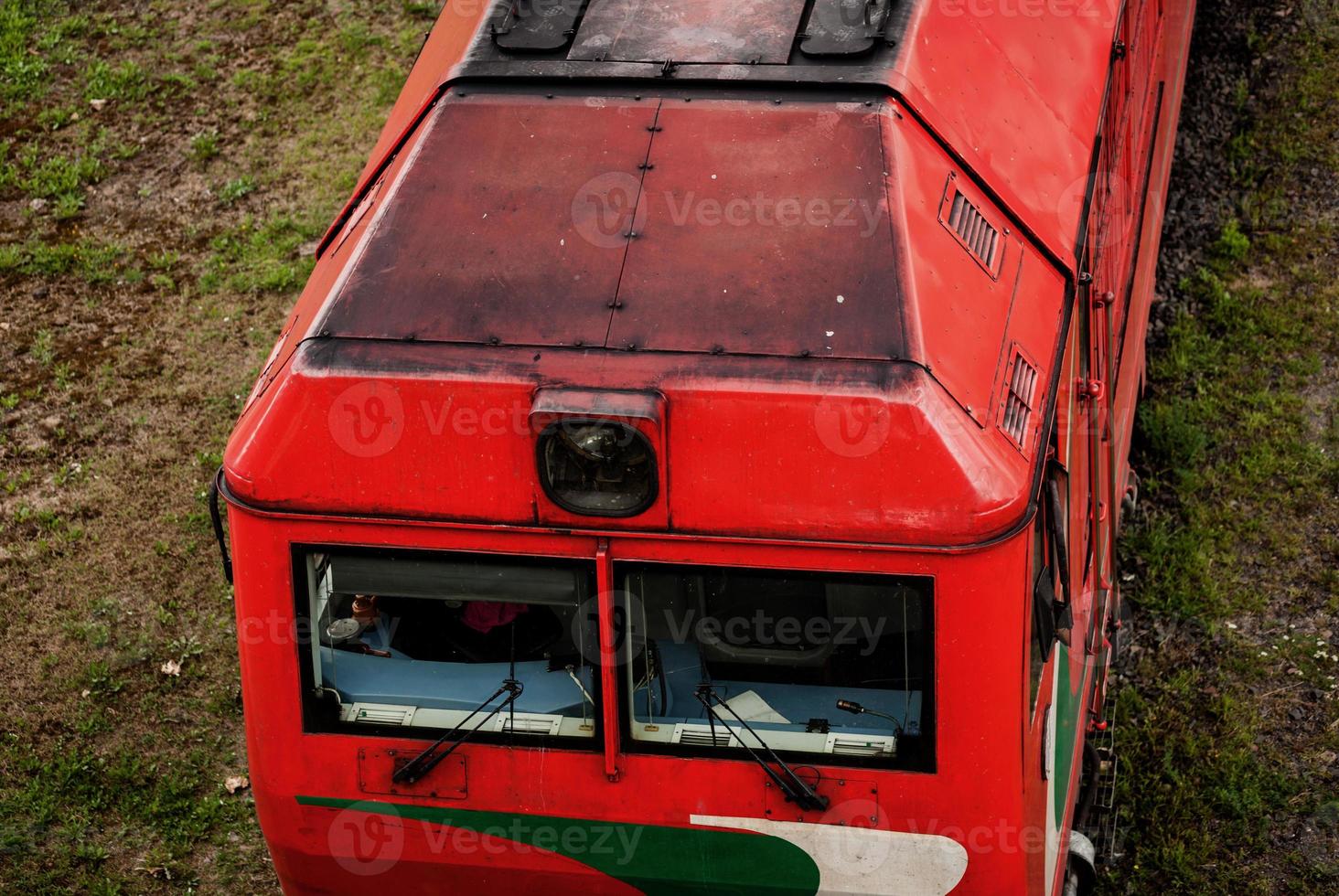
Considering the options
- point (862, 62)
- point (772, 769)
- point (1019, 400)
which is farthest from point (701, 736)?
point (862, 62)

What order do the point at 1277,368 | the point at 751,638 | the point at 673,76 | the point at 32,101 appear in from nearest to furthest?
the point at 751,638 < the point at 673,76 < the point at 1277,368 < the point at 32,101

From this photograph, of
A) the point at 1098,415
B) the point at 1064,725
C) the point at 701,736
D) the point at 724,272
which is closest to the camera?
the point at 724,272

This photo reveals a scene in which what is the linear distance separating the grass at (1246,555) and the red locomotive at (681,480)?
192 centimetres

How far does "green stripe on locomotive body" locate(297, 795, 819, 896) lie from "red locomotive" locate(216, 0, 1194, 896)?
1cm

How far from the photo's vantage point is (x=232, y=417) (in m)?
8.30

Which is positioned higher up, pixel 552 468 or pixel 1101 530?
pixel 552 468

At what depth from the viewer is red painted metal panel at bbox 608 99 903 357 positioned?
3.79 m

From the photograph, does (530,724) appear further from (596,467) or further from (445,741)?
(596,467)

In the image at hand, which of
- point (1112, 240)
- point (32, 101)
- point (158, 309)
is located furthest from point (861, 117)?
point (32, 101)

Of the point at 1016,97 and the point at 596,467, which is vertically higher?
the point at 1016,97

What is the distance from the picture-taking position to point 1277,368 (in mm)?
7984

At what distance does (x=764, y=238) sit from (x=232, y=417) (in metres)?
5.14

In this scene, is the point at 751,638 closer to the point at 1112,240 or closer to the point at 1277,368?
the point at 1112,240

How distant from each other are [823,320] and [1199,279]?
5552mm
